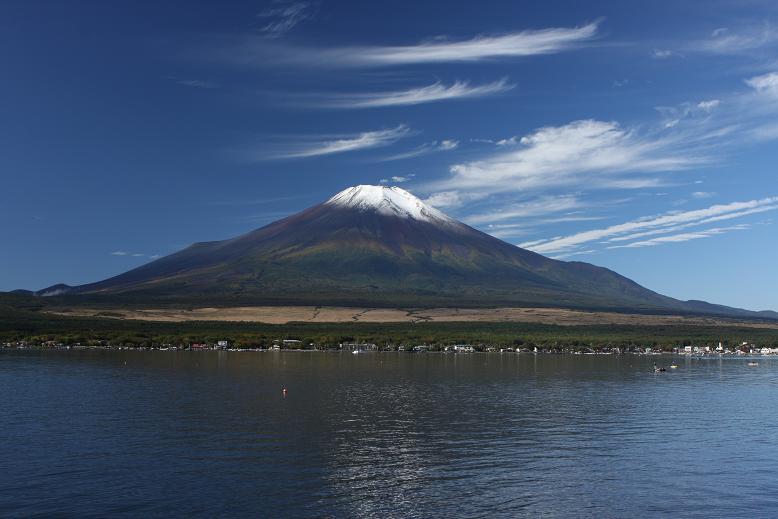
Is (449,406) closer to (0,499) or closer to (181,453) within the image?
(181,453)

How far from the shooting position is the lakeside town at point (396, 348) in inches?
4948

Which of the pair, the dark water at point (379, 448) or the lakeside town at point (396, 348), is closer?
the dark water at point (379, 448)

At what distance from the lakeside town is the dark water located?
57.7m

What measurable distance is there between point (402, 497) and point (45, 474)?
1512 cm

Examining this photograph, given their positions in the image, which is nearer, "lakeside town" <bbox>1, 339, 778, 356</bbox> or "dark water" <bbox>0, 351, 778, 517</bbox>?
"dark water" <bbox>0, 351, 778, 517</bbox>

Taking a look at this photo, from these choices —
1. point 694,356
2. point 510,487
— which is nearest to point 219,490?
point 510,487

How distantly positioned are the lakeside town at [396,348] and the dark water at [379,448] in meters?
57.7

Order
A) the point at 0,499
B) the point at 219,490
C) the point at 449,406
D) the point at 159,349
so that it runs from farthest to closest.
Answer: the point at 159,349
the point at 449,406
the point at 219,490
the point at 0,499

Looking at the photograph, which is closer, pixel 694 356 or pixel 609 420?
pixel 609 420

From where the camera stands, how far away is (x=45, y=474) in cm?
2998

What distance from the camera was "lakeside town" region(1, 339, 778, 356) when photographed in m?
126

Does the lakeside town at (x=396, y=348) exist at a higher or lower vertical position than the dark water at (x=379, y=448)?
higher

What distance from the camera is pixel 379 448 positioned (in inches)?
1448

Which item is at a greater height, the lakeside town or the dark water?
the lakeside town
